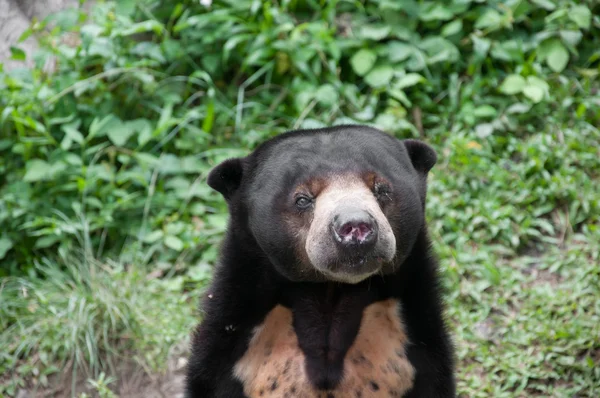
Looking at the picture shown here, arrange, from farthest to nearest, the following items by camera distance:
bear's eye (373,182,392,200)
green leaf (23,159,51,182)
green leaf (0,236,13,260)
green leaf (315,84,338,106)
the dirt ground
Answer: green leaf (315,84,338,106)
green leaf (23,159,51,182)
green leaf (0,236,13,260)
the dirt ground
bear's eye (373,182,392,200)

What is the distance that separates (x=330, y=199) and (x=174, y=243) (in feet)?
8.81

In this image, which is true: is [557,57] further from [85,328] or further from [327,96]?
[85,328]

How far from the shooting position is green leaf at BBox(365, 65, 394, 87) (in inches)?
250

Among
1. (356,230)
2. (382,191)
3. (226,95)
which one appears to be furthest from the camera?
(226,95)

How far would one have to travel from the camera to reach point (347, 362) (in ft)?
11.3

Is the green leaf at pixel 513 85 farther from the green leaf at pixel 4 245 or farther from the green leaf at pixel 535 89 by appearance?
the green leaf at pixel 4 245

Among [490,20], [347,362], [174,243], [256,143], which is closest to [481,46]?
[490,20]

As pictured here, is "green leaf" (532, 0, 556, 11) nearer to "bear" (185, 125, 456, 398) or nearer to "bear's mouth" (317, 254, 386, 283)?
"bear" (185, 125, 456, 398)

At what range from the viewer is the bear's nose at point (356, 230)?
10.0ft

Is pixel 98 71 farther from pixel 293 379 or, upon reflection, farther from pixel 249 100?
pixel 293 379

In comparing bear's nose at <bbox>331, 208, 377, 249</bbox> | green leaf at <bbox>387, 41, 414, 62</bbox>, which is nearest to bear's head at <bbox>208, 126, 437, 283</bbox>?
bear's nose at <bbox>331, 208, 377, 249</bbox>

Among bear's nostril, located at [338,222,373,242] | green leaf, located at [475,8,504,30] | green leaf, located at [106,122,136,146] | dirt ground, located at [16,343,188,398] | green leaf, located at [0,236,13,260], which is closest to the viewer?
bear's nostril, located at [338,222,373,242]

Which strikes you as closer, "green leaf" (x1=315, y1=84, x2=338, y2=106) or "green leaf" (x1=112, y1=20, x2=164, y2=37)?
"green leaf" (x1=112, y1=20, x2=164, y2=37)

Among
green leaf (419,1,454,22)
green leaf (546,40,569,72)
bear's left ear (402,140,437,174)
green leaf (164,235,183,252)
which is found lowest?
green leaf (164,235,183,252)
